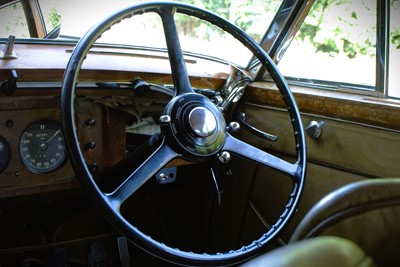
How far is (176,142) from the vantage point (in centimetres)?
132

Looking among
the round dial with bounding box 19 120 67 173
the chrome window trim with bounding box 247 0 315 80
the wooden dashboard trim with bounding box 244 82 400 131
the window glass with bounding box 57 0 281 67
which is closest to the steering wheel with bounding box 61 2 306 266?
the wooden dashboard trim with bounding box 244 82 400 131

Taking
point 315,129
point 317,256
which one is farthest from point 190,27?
point 317,256

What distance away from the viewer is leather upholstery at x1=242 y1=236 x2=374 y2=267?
65 centimetres

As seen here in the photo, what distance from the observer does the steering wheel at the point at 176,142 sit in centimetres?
117

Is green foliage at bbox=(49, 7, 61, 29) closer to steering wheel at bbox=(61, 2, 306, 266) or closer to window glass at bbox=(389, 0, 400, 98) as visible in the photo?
steering wheel at bbox=(61, 2, 306, 266)

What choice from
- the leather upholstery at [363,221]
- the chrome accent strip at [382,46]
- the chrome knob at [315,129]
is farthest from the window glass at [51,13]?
the leather upholstery at [363,221]

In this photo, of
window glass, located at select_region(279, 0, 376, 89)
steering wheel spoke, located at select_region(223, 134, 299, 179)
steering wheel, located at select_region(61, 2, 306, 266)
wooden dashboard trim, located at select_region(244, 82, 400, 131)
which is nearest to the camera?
steering wheel, located at select_region(61, 2, 306, 266)

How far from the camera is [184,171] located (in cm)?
214

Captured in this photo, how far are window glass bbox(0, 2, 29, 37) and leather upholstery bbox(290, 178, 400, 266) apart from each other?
4.87ft

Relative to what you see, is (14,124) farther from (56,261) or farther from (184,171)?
(184,171)

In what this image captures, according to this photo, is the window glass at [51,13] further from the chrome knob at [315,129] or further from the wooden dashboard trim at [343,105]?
the chrome knob at [315,129]

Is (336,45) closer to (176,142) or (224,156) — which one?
(224,156)

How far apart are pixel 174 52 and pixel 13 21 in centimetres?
89

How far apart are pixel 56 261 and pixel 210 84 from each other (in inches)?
35.9
